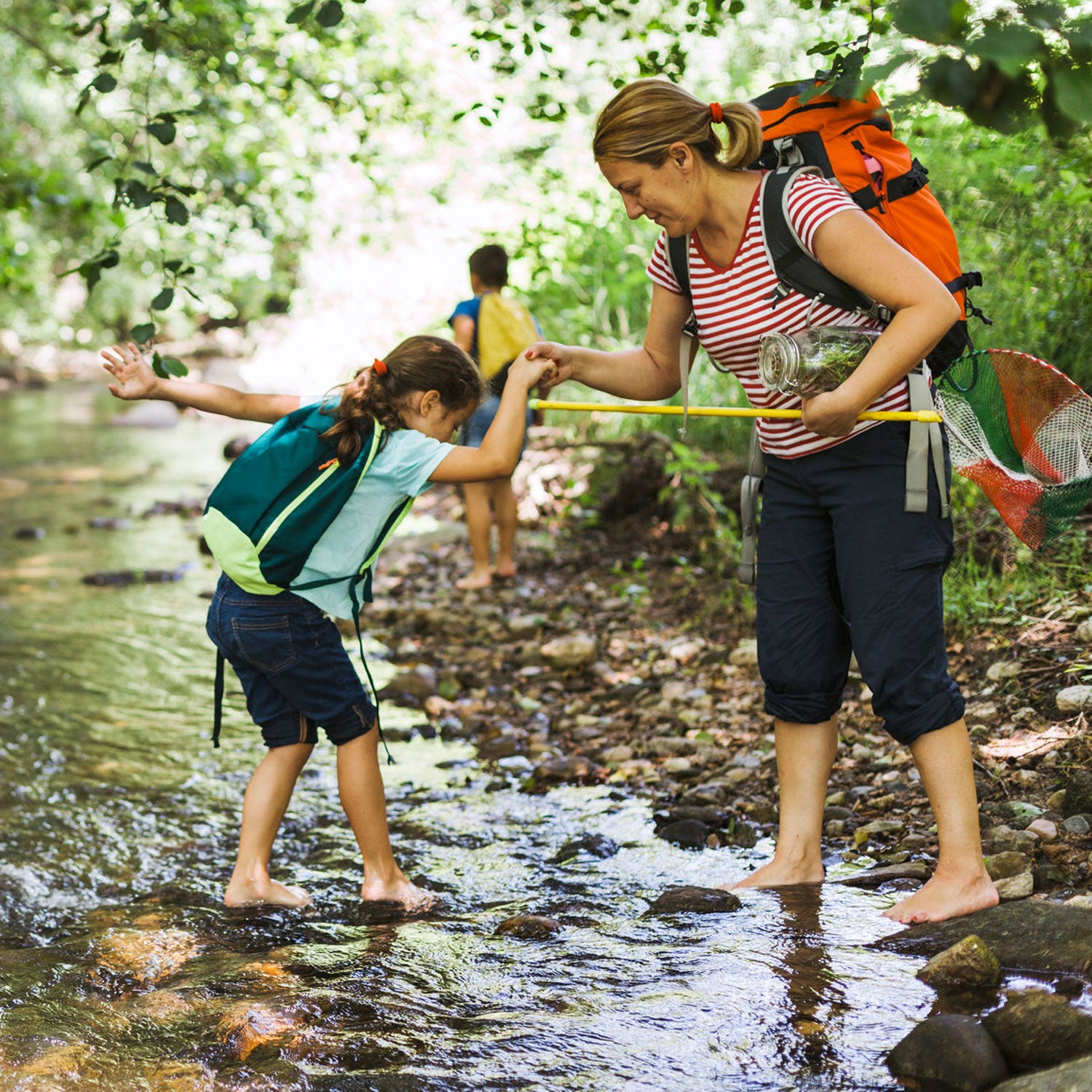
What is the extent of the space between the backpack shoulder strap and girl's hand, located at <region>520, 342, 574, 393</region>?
0.68 metres

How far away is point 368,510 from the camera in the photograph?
317 cm

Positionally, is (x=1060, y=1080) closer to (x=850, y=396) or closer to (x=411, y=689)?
(x=850, y=396)

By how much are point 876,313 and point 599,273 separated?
6.26m

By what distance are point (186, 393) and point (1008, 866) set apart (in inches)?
97.6

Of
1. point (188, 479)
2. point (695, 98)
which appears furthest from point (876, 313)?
point (188, 479)

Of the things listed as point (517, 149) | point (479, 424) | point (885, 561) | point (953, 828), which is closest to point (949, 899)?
point (953, 828)

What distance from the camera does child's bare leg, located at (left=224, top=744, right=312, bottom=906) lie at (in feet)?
10.8

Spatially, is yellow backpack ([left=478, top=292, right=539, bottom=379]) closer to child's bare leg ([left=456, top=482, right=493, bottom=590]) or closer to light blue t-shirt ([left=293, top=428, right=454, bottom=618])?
child's bare leg ([left=456, top=482, right=493, bottom=590])

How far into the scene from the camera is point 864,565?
275 centimetres

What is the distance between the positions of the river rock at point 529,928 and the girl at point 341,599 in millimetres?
388

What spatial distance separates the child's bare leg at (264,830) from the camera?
3.30 m

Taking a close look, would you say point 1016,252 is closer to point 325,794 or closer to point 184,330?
point 325,794

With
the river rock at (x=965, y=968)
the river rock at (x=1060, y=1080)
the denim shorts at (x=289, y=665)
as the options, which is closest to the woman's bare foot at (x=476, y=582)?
the denim shorts at (x=289, y=665)

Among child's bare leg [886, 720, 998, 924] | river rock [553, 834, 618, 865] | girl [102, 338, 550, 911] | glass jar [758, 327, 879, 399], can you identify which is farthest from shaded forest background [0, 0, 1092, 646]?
river rock [553, 834, 618, 865]
